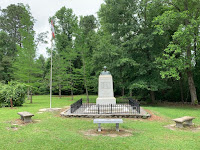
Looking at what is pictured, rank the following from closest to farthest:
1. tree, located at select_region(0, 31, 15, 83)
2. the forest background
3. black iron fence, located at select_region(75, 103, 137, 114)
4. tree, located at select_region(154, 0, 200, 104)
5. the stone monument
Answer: black iron fence, located at select_region(75, 103, 137, 114), the stone monument, tree, located at select_region(154, 0, 200, 104), the forest background, tree, located at select_region(0, 31, 15, 83)

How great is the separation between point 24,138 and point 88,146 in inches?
97.2

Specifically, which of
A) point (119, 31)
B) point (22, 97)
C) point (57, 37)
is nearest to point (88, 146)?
point (22, 97)

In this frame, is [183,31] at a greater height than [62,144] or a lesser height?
greater

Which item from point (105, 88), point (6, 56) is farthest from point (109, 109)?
point (6, 56)

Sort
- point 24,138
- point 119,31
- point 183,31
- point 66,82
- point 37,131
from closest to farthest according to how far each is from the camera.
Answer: point 24,138 → point 37,131 → point 183,31 → point 119,31 → point 66,82

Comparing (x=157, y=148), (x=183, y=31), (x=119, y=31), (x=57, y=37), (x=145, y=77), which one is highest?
(x=57, y=37)

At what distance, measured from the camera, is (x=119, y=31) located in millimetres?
18797

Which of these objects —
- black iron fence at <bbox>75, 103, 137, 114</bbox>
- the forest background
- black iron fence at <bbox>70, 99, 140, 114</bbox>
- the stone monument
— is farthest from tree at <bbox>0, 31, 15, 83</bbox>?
black iron fence at <bbox>75, 103, 137, 114</bbox>

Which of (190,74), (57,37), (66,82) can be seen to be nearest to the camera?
(190,74)

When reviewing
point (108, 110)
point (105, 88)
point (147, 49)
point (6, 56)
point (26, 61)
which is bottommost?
point (108, 110)

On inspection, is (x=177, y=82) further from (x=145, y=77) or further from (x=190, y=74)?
A: (x=145, y=77)

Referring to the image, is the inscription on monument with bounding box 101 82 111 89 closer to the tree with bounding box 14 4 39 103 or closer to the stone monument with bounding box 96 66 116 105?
the stone monument with bounding box 96 66 116 105

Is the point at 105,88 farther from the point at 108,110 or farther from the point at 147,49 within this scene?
the point at 147,49

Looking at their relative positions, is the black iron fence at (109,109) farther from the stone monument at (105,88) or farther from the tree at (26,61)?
the tree at (26,61)
